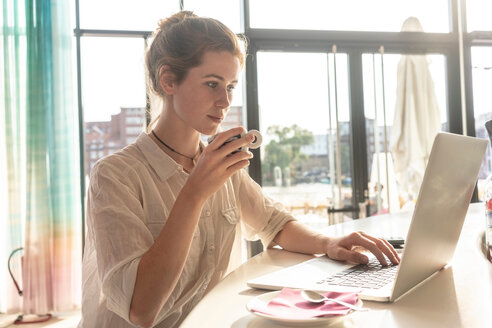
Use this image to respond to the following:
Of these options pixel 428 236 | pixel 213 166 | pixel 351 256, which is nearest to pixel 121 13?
pixel 213 166

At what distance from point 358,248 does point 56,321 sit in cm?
286

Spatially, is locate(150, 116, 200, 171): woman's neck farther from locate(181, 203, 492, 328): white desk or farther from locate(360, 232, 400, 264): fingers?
locate(360, 232, 400, 264): fingers

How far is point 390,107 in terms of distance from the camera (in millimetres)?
4184

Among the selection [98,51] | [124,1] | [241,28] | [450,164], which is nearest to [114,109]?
[98,51]

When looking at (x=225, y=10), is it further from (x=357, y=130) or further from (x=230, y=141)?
(x=230, y=141)

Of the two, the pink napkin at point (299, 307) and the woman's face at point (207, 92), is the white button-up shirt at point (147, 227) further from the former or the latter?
the pink napkin at point (299, 307)

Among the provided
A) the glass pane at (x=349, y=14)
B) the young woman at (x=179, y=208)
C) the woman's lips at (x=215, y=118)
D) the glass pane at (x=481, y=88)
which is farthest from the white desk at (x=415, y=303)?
the glass pane at (x=481, y=88)

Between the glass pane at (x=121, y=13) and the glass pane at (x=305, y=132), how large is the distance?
926mm

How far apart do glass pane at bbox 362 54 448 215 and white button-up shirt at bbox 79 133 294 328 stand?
2688 mm

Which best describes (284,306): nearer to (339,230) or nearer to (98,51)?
(339,230)

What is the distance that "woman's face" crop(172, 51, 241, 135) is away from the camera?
1.37 meters

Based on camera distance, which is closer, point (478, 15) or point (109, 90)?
point (109, 90)

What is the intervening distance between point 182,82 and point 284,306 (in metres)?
0.82

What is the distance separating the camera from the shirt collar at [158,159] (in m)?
1.35
